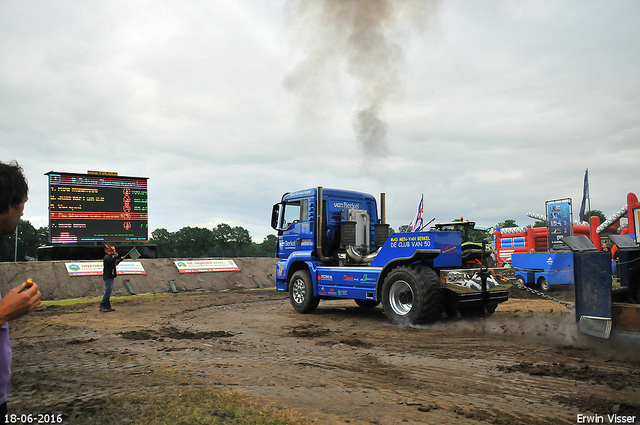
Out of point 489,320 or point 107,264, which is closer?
point 489,320

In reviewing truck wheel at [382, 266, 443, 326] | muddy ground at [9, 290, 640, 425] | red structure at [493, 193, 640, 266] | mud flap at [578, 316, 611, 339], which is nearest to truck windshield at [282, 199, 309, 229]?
muddy ground at [9, 290, 640, 425]

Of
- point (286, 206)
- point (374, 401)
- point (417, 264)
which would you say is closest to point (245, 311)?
point (286, 206)

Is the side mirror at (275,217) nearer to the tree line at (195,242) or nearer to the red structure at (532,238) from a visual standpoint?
the red structure at (532,238)

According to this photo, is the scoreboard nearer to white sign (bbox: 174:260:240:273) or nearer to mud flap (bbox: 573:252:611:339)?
white sign (bbox: 174:260:240:273)

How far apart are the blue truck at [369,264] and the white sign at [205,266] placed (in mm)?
9603

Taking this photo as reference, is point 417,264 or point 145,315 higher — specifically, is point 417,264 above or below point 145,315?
above

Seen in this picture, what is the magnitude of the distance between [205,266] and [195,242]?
126 feet

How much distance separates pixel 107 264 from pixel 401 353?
10244 mm

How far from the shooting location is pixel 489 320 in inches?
389

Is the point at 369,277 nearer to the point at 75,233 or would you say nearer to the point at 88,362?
the point at 88,362

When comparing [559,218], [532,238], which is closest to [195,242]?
[532,238]

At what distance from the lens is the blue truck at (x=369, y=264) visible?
31.1 ft

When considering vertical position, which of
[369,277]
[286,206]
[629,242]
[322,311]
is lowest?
[322,311]

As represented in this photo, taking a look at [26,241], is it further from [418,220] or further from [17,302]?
[17,302]
